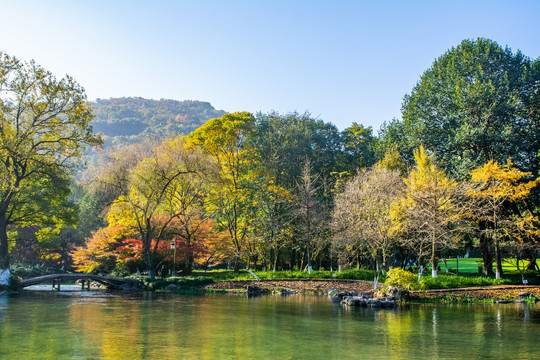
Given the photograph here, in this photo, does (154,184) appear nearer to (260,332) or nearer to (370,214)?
(370,214)

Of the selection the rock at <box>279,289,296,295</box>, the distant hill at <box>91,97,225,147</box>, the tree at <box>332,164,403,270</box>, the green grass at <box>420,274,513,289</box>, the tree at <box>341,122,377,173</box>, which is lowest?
the rock at <box>279,289,296,295</box>

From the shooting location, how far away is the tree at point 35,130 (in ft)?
81.8

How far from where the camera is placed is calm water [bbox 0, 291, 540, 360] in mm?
10789

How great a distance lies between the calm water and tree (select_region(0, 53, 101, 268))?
8.23m

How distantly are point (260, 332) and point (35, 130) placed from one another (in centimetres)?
1974

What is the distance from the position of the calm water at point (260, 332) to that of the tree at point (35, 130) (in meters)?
8.23

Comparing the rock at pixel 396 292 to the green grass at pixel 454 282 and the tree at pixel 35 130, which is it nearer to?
the green grass at pixel 454 282

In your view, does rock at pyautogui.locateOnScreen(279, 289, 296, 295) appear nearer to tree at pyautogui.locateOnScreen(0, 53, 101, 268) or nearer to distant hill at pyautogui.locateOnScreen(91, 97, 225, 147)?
tree at pyautogui.locateOnScreen(0, 53, 101, 268)

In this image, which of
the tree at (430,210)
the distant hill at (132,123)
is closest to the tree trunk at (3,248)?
the tree at (430,210)

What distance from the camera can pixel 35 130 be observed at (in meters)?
25.8

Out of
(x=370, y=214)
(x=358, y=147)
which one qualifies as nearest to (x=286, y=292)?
(x=370, y=214)

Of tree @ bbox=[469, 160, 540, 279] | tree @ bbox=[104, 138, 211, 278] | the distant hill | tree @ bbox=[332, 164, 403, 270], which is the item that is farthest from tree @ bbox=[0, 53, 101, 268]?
the distant hill

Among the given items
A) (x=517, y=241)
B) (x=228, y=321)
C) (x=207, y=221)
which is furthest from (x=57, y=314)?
(x=517, y=241)

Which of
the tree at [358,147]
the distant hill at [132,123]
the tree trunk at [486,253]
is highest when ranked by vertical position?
the distant hill at [132,123]
